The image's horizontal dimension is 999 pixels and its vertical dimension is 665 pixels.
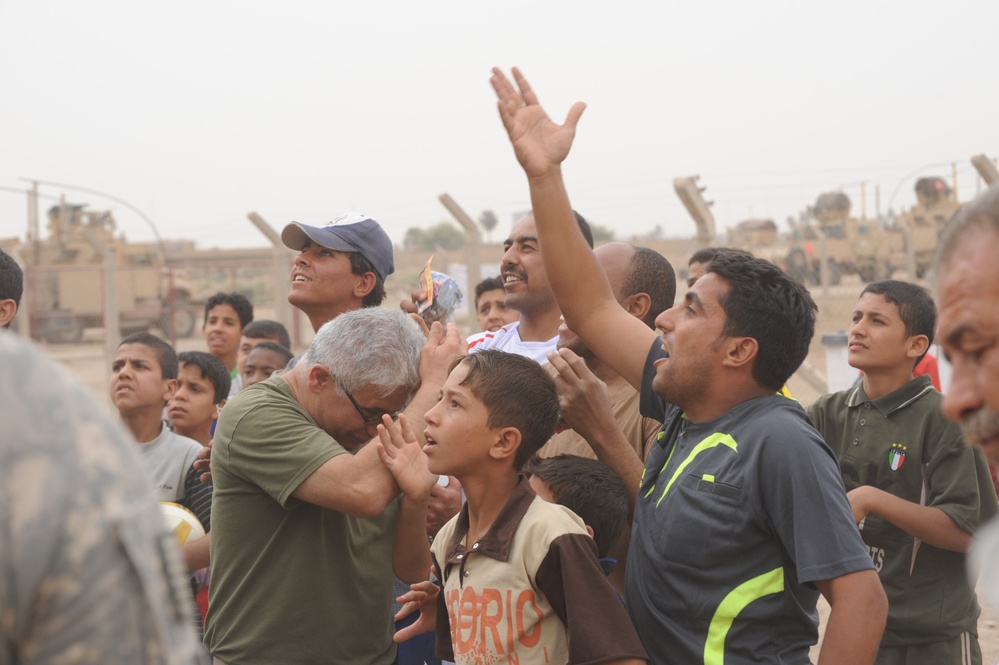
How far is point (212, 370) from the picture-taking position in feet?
17.7

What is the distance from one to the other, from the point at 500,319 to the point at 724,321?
4202 millimetres

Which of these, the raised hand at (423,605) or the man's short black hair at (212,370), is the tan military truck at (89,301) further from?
the raised hand at (423,605)

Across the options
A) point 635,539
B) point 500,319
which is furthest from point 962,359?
point 500,319

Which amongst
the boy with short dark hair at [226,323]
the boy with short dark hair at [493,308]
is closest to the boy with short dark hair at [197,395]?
the boy with short dark hair at [226,323]

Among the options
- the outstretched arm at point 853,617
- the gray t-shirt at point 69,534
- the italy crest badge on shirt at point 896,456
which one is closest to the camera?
the gray t-shirt at point 69,534

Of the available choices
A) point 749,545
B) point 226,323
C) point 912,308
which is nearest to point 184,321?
point 226,323

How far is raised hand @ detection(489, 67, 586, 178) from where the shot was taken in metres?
3.02

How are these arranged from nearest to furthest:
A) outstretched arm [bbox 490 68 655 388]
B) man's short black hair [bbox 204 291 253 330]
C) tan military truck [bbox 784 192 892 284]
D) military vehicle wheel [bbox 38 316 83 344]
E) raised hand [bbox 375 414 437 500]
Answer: raised hand [bbox 375 414 437 500] → outstretched arm [bbox 490 68 655 388] → man's short black hair [bbox 204 291 253 330] → tan military truck [bbox 784 192 892 284] → military vehicle wheel [bbox 38 316 83 344]

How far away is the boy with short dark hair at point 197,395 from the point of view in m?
5.33

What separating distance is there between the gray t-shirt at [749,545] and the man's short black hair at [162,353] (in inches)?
127

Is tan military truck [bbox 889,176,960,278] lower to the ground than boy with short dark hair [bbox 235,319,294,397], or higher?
higher

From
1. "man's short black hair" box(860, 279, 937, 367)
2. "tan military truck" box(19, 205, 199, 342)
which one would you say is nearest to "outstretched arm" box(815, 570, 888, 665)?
"man's short black hair" box(860, 279, 937, 367)

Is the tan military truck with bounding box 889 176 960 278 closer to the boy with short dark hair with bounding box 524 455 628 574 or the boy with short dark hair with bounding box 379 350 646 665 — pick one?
the boy with short dark hair with bounding box 524 455 628 574

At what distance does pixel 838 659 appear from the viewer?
7.56 ft
